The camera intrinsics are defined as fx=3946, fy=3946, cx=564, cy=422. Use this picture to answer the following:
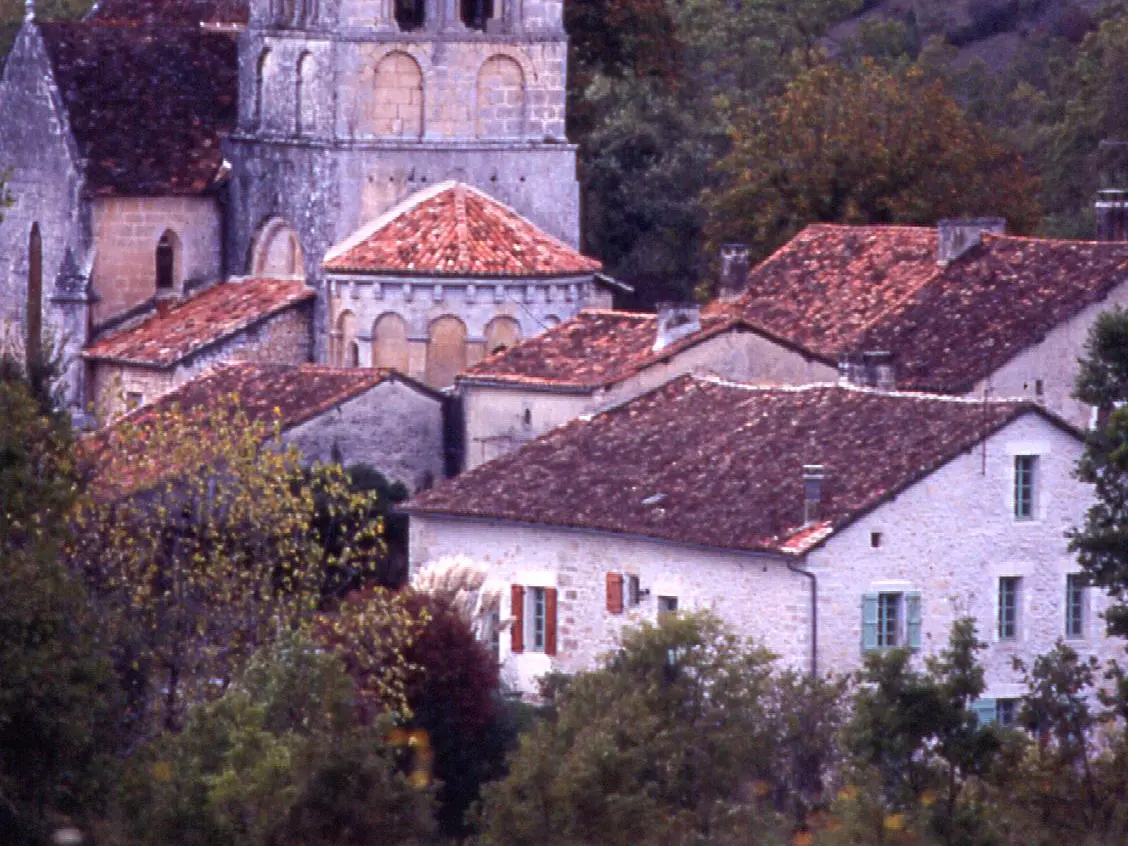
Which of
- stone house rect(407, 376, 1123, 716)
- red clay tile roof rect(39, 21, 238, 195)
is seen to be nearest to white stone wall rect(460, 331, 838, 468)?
stone house rect(407, 376, 1123, 716)

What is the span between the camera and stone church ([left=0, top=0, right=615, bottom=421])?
57.0 metres

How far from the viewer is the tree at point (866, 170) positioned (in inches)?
2697

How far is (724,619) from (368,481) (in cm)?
914

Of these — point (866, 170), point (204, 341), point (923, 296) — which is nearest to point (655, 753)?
point (923, 296)

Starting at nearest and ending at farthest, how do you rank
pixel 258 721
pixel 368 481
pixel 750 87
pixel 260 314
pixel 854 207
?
pixel 258 721
pixel 368 481
pixel 260 314
pixel 854 207
pixel 750 87

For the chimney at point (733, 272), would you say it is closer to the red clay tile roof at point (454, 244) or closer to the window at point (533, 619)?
the red clay tile roof at point (454, 244)

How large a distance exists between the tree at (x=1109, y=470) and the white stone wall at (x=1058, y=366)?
10443 millimetres

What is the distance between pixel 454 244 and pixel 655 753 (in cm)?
1959

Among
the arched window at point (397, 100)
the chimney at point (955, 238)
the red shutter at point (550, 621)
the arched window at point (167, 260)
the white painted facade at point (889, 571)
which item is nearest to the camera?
the white painted facade at point (889, 571)

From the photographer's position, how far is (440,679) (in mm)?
43500

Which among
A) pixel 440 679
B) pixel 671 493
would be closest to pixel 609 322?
pixel 671 493

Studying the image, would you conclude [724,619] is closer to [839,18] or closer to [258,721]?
[258,721]

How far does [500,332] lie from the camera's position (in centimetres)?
5678

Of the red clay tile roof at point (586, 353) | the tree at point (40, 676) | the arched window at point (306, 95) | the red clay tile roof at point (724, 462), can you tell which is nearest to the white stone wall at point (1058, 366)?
the red clay tile roof at point (586, 353)
